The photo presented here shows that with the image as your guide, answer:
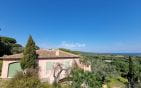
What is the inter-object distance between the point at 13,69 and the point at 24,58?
10.3ft

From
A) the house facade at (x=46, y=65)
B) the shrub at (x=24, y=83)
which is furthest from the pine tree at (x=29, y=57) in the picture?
the shrub at (x=24, y=83)

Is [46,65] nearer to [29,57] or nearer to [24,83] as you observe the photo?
[29,57]

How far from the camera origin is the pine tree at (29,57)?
24.2 metres

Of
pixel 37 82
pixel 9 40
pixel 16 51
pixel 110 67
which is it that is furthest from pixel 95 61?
pixel 9 40

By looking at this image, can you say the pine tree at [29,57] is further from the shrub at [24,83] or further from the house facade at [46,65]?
the shrub at [24,83]

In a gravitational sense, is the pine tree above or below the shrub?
above

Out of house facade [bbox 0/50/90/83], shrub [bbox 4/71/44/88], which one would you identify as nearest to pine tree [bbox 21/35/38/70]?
house facade [bbox 0/50/90/83]

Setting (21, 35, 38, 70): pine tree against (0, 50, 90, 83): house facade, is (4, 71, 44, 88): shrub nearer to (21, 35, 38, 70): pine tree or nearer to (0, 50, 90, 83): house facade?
(21, 35, 38, 70): pine tree

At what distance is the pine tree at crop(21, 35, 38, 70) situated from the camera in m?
24.2

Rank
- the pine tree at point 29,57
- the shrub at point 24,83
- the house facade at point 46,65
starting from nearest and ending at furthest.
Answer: the shrub at point 24,83 → the pine tree at point 29,57 → the house facade at point 46,65

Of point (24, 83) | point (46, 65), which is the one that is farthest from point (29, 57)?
point (24, 83)

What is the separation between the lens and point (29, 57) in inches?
963

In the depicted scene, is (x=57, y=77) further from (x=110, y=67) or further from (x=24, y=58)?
(x=110, y=67)

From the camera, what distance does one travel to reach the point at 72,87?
57.7ft
